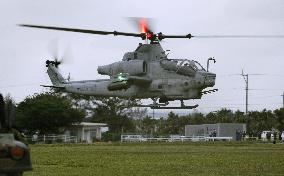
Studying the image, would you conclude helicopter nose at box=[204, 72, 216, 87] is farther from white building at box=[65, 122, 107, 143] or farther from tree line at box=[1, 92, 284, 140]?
white building at box=[65, 122, 107, 143]

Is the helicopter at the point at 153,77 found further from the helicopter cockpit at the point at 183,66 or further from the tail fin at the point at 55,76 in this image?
the tail fin at the point at 55,76

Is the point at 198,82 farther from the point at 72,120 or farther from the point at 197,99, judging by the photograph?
the point at 72,120

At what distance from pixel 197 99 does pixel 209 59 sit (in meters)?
3.60

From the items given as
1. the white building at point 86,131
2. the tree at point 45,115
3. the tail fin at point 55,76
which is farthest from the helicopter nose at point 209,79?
the white building at point 86,131

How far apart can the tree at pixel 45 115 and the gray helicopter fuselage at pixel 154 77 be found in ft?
101

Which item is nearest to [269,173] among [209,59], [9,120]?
[9,120]

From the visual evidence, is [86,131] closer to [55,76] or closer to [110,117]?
[110,117]

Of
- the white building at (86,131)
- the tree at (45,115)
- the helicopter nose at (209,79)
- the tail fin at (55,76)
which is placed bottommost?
the white building at (86,131)

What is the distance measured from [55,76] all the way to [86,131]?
47404 mm

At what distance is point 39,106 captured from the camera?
79000 mm

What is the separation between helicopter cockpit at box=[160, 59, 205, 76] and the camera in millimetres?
45531

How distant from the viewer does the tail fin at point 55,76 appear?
174 ft

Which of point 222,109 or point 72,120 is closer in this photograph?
point 72,120

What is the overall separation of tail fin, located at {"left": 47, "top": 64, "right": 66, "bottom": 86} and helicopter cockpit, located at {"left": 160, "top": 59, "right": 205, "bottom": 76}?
10018 millimetres
